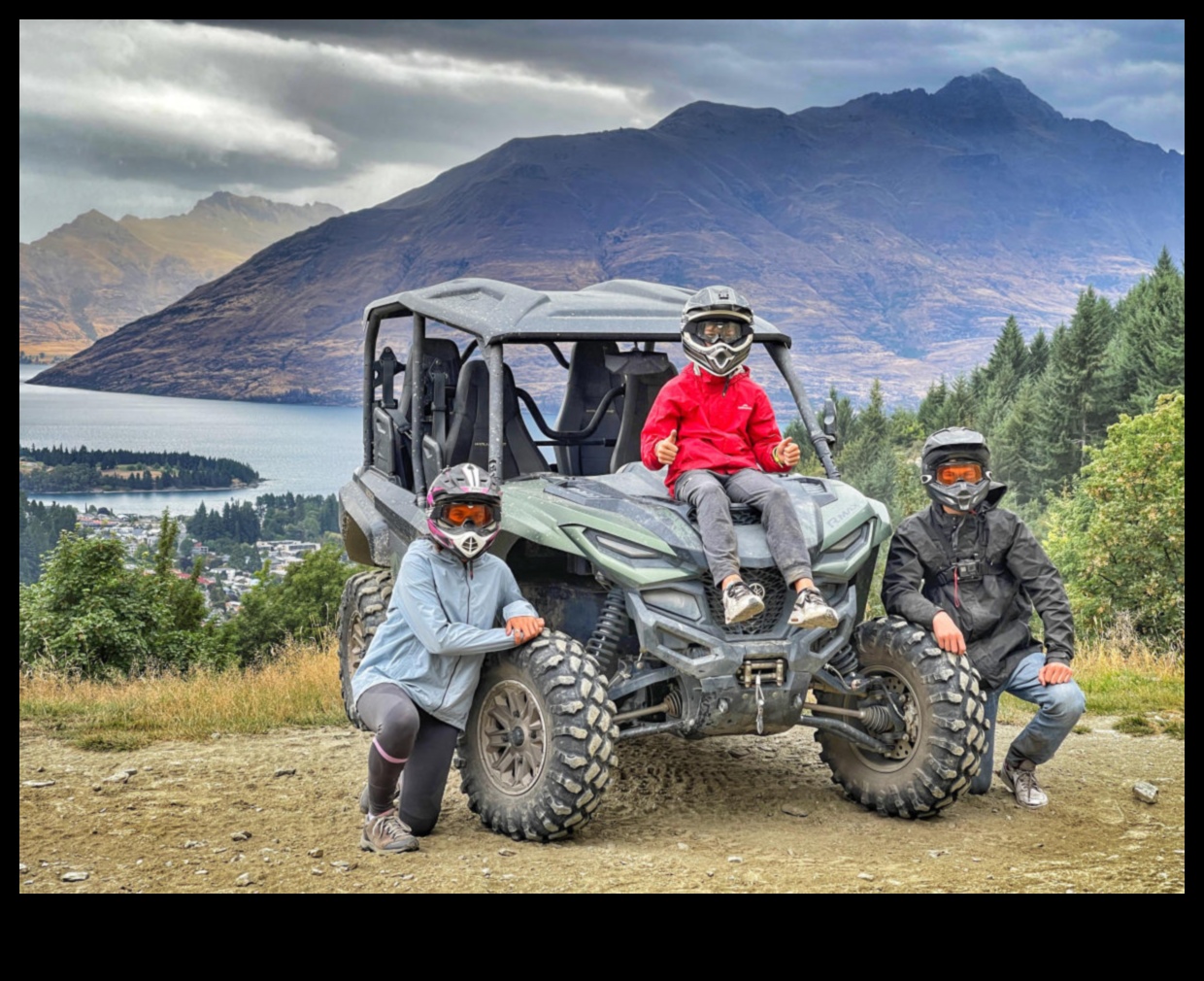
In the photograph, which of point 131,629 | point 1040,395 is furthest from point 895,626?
point 1040,395

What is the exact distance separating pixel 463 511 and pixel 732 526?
4.25 ft

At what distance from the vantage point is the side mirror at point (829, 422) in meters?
8.09

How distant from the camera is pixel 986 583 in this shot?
24.8ft

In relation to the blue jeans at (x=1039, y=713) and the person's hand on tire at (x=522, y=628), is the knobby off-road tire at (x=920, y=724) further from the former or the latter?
the person's hand on tire at (x=522, y=628)

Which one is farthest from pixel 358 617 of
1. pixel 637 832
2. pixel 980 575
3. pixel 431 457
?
pixel 980 575

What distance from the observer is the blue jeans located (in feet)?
24.2

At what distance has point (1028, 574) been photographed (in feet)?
24.5

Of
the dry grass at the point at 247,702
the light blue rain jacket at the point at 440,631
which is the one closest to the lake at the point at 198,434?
the dry grass at the point at 247,702

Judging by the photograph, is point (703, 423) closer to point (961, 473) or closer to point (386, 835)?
point (961, 473)

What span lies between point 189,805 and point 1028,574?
4751 mm

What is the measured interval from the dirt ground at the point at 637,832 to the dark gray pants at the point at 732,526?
1355mm

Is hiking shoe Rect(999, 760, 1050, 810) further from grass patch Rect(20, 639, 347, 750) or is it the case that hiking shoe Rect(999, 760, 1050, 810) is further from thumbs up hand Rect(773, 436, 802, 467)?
grass patch Rect(20, 639, 347, 750)

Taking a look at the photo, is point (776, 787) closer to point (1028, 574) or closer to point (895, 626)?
point (895, 626)

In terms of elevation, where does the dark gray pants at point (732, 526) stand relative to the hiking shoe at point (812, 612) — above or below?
above
